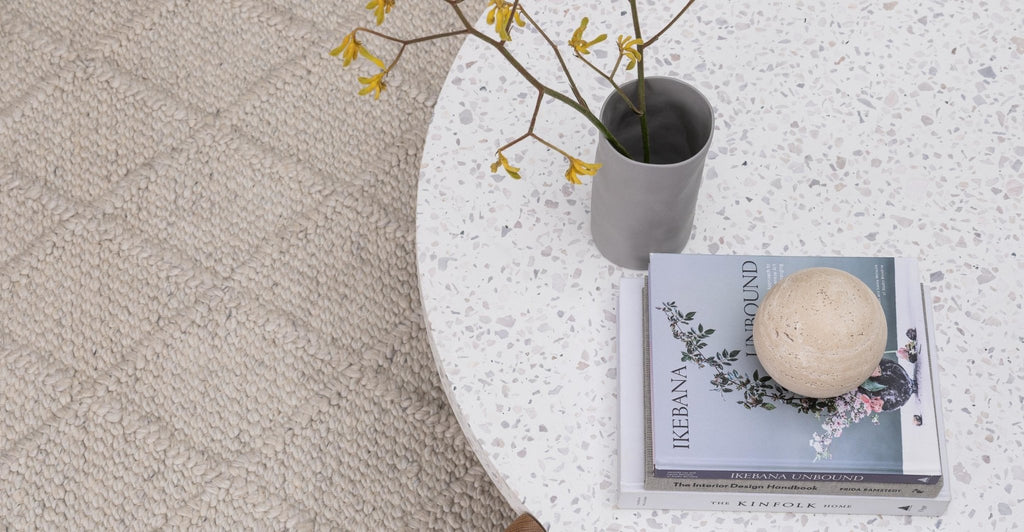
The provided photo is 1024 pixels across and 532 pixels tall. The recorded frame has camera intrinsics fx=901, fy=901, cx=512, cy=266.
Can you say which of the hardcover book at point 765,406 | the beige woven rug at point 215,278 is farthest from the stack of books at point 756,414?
the beige woven rug at point 215,278

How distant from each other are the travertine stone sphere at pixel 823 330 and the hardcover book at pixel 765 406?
0.12ft

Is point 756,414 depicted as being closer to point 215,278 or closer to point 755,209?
point 755,209

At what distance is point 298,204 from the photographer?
3.79 feet

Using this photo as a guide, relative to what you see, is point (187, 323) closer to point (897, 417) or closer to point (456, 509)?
point (456, 509)

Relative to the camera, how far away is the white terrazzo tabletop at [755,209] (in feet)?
2.08

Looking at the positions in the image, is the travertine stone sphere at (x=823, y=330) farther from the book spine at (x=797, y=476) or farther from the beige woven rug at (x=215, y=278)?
the beige woven rug at (x=215, y=278)

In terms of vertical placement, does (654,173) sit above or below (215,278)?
above

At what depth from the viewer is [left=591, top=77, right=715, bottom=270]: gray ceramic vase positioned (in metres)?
0.60

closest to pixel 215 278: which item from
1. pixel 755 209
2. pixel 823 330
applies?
pixel 755 209

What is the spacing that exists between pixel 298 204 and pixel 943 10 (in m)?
0.76

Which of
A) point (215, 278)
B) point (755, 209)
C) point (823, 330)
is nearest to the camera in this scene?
point (823, 330)

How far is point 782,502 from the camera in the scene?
1.98 feet

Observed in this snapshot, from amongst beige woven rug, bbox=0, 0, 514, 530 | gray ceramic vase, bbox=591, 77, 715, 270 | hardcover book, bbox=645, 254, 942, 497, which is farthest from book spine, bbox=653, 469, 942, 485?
beige woven rug, bbox=0, 0, 514, 530

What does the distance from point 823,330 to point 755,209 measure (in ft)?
0.66
